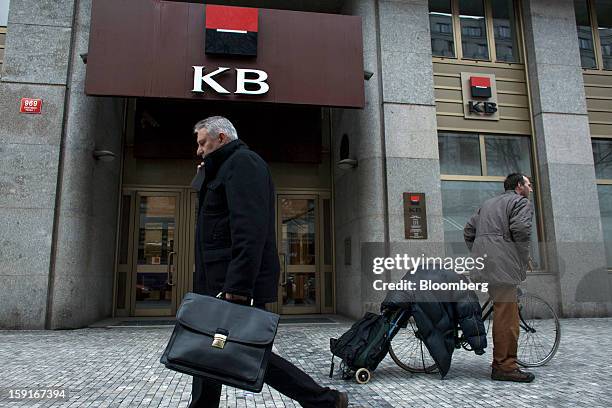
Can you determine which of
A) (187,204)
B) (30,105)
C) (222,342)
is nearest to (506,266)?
(222,342)

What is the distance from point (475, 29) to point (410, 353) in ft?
23.8

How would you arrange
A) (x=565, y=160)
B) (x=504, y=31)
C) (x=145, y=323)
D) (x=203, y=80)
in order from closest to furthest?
(x=203, y=80)
(x=145, y=323)
(x=565, y=160)
(x=504, y=31)

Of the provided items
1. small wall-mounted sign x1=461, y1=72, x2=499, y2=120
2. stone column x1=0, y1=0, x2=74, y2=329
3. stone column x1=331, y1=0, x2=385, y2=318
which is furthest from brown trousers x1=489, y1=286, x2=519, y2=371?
stone column x1=0, y1=0, x2=74, y2=329

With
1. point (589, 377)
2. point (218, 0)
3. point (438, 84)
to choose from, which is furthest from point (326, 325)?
point (218, 0)

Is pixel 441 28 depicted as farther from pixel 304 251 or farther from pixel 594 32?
pixel 304 251

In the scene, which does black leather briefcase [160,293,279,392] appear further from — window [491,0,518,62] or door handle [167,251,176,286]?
window [491,0,518,62]

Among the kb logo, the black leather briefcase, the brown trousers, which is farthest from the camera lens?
the kb logo

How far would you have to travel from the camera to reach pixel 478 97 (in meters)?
9.34

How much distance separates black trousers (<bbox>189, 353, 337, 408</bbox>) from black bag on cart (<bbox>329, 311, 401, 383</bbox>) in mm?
1473

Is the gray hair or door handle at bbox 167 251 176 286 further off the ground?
the gray hair

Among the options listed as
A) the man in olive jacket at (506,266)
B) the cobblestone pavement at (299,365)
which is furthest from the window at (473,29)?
the man in olive jacket at (506,266)

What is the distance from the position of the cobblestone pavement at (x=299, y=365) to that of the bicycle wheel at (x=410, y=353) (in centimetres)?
9

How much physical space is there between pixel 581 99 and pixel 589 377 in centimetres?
666

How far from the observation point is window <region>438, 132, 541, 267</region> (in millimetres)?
8836
